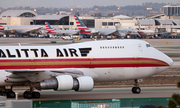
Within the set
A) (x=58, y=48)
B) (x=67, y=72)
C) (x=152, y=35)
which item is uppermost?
(x=58, y=48)

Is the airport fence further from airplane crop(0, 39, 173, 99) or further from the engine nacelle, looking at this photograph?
airplane crop(0, 39, 173, 99)

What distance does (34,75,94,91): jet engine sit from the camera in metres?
23.2

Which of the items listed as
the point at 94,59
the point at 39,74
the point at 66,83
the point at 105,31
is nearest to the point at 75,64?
the point at 94,59

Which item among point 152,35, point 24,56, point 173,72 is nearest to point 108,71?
point 24,56

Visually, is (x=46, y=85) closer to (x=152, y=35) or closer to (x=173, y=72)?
(x=173, y=72)

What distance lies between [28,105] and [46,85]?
303 inches

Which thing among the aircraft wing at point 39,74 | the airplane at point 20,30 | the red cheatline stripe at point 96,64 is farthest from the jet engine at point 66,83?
the airplane at point 20,30

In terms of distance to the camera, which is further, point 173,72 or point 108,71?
point 173,72

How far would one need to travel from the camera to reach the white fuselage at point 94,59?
79.7ft

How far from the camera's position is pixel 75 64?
83.0 feet

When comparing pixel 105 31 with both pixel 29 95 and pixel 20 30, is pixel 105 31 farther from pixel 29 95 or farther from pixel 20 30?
pixel 29 95

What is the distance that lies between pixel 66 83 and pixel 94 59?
3.69 meters

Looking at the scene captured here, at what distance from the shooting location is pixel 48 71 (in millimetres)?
24219

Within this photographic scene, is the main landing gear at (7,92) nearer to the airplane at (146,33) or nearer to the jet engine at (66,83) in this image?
the jet engine at (66,83)
